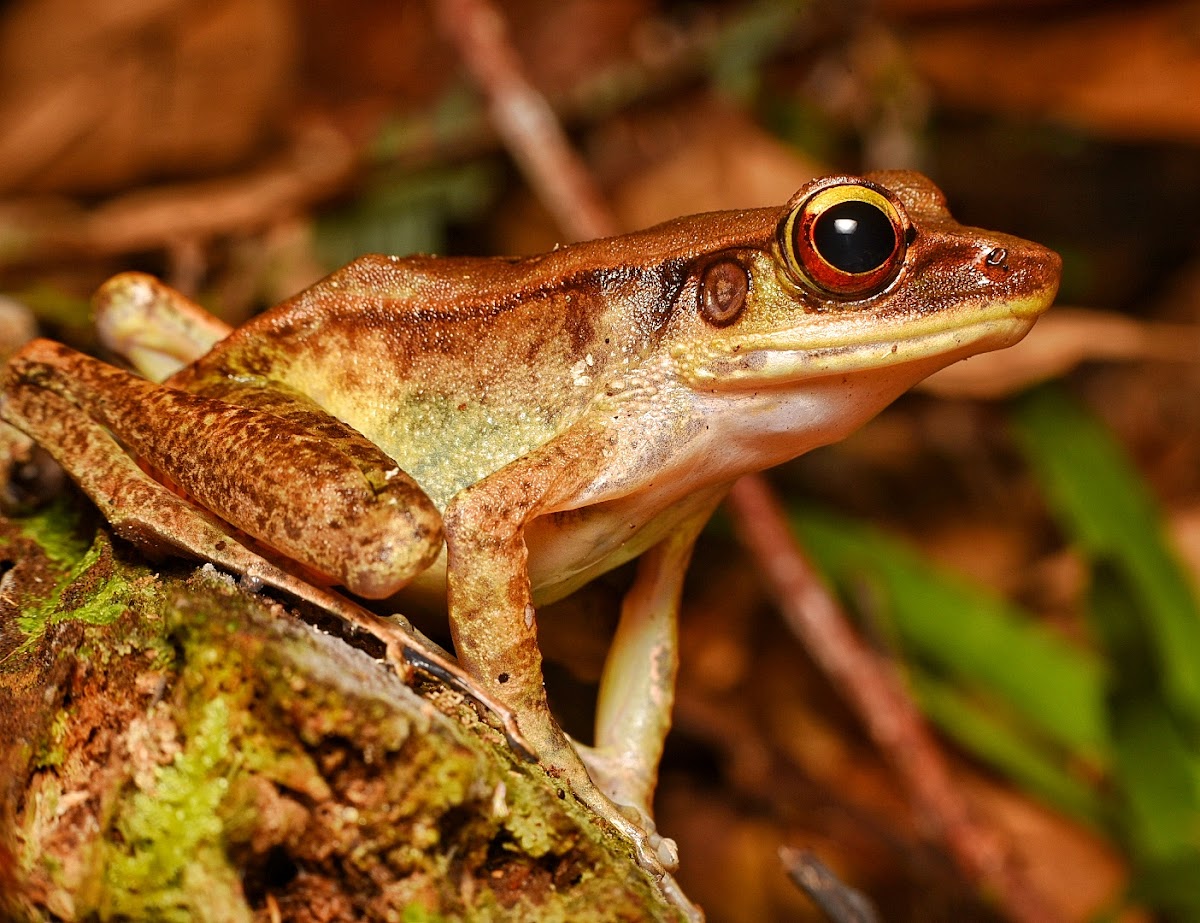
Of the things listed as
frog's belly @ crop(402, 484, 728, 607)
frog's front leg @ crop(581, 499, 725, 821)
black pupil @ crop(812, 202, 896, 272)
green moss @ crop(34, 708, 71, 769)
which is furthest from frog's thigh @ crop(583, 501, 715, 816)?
green moss @ crop(34, 708, 71, 769)

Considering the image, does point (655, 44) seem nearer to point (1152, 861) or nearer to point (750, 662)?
point (750, 662)

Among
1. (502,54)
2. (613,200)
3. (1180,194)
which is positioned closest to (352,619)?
(502,54)

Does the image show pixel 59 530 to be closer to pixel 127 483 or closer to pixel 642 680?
pixel 127 483

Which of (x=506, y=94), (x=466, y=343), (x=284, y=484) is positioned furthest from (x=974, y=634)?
(x=284, y=484)

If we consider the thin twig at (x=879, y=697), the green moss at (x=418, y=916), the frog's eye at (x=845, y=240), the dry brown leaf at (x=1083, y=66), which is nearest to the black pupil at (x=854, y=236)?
the frog's eye at (x=845, y=240)

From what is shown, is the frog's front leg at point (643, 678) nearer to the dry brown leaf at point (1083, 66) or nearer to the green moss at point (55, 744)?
the green moss at point (55, 744)
